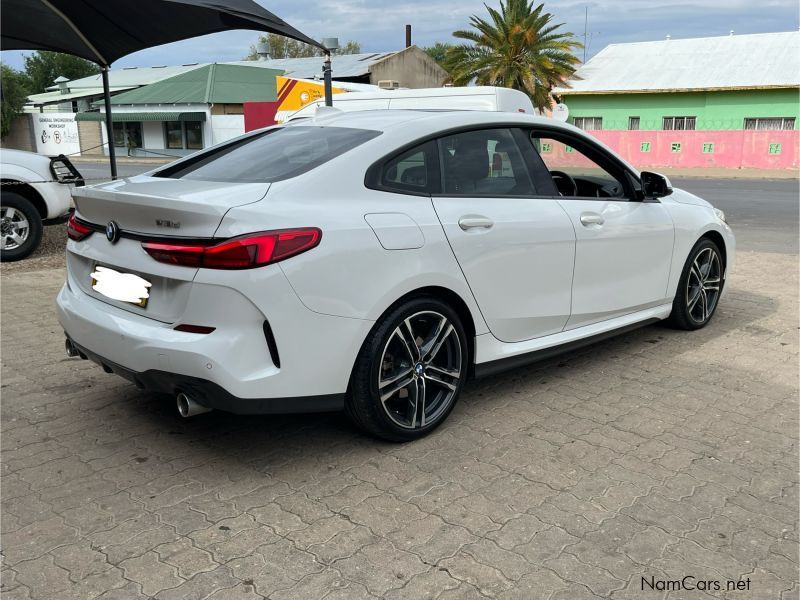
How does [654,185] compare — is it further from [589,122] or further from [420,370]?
[589,122]

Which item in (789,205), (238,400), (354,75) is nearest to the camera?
(238,400)

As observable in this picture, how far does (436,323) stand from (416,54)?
42.5 m

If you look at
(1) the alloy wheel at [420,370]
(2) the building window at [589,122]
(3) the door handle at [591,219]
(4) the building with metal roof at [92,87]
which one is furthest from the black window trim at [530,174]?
(4) the building with metal roof at [92,87]

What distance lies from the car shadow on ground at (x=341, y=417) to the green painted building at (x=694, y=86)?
31.5 m

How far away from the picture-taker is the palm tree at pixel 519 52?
3400 cm

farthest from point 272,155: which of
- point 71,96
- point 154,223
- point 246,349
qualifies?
point 71,96

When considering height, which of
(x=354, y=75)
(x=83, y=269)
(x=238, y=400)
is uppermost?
(x=354, y=75)

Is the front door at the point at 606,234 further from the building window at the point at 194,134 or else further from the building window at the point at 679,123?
the building window at the point at 194,134

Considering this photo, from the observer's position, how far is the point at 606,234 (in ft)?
14.5

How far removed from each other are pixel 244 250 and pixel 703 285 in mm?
3984

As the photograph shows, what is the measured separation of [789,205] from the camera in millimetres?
16312

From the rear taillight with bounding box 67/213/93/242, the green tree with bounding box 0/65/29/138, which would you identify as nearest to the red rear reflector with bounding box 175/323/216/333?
the rear taillight with bounding box 67/213/93/242

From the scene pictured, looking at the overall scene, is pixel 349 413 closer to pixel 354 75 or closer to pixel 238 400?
pixel 238 400

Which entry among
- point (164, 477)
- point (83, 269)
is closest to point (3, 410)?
point (83, 269)
